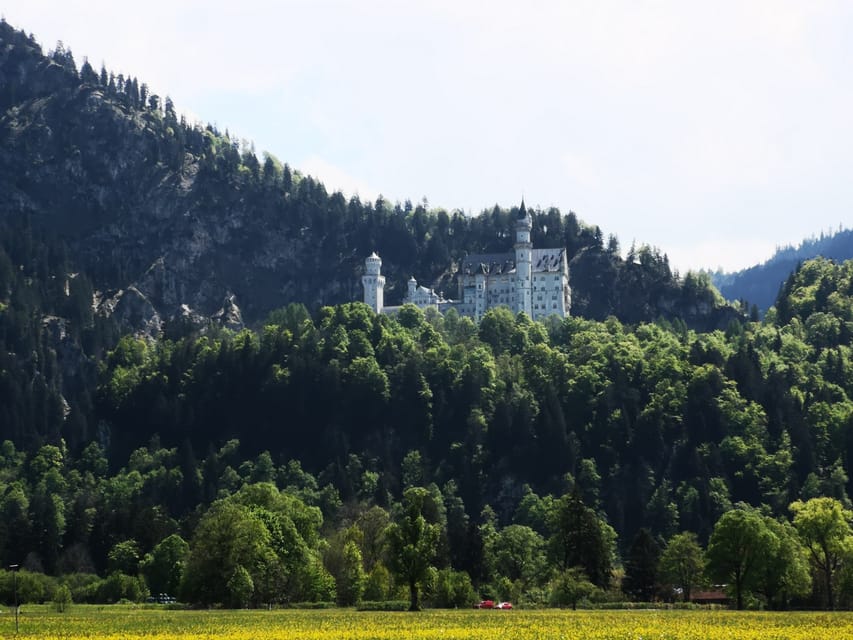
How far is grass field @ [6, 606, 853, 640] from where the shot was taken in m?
87.7

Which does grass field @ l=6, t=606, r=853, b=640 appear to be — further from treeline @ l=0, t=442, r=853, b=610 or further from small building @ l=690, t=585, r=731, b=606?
small building @ l=690, t=585, r=731, b=606

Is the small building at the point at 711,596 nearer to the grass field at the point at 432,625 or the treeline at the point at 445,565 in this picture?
the treeline at the point at 445,565

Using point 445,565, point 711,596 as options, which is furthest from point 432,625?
point 711,596

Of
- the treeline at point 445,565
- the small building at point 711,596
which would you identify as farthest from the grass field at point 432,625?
the small building at point 711,596

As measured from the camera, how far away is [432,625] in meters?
100

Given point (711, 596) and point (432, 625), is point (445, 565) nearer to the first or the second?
point (711, 596)

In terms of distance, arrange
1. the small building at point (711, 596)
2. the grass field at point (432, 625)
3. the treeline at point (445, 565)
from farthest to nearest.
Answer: the small building at point (711, 596) → the treeline at point (445, 565) → the grass field at point (432, 625)

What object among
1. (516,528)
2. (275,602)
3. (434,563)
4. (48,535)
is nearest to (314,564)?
(275,602)

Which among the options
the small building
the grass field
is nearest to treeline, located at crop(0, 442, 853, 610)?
the small building

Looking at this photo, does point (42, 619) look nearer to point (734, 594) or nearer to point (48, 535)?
point (734, 594)

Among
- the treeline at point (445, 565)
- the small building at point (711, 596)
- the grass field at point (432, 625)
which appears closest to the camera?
the grass field at point (432, 625)

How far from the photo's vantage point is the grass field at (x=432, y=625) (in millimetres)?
87688

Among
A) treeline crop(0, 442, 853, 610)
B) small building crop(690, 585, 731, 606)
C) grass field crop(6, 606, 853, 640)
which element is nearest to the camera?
grass field crop(6, 606, 853, 640)

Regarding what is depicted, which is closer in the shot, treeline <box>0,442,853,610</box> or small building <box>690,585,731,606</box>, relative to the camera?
treeline <box>0,442,853,610</box>
